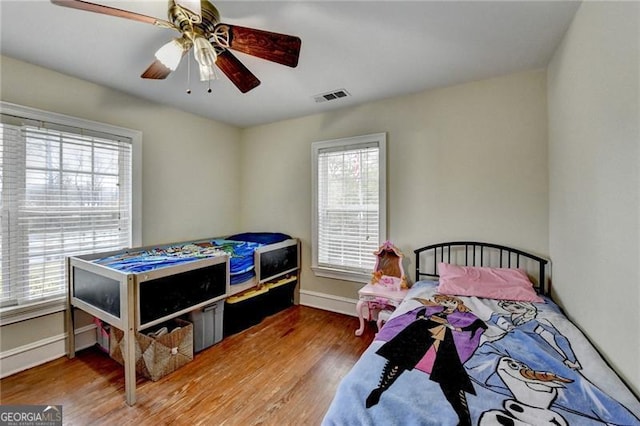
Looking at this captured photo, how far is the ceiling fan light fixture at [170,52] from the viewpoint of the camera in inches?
56.3

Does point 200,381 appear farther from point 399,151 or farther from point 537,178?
point 537,178

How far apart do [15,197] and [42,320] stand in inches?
39.9

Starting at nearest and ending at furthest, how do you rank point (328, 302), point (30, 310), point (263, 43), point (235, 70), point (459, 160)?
point (263, 43)
point (235, 70)
point (30, 310)
point (459, 160)
point (328, 302)

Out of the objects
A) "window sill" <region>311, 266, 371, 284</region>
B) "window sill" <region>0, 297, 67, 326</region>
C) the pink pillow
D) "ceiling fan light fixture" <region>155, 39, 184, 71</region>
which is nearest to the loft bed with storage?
"window sill" <region>0, 297, 67, 326</region>

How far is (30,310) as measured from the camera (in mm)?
2064

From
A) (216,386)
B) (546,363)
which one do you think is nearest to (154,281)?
(216,386)

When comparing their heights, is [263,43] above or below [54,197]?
above

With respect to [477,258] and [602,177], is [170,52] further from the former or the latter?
[477,258]

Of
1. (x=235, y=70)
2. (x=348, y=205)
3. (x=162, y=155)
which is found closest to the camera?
(x=235, y=70)

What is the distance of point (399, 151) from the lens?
2.77m

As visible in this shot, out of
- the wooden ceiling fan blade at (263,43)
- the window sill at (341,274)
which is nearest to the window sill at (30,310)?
the window sill at (341,274)

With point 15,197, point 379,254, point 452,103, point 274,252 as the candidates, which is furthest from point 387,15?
point 15,197

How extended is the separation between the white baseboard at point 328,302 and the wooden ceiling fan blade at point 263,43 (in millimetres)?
2549

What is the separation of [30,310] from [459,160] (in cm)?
388
